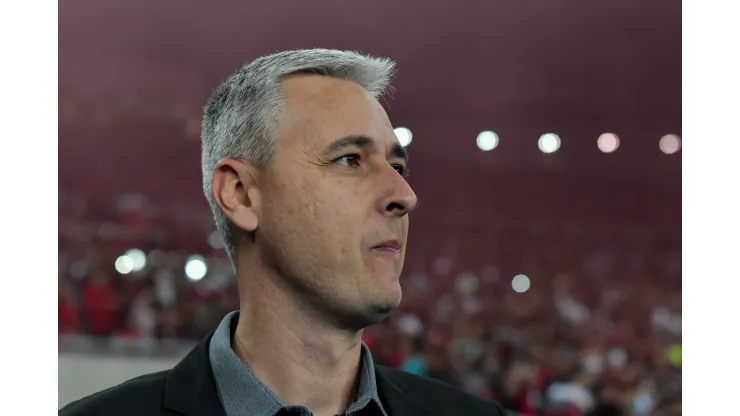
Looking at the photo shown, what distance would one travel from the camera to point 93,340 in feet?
6.77

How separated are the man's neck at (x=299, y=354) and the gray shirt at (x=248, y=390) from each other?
31 mm

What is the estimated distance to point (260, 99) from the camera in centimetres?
133

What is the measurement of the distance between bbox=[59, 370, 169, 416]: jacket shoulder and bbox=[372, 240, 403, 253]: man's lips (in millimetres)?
438

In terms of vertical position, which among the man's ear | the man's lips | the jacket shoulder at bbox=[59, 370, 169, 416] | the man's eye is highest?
the man's eye

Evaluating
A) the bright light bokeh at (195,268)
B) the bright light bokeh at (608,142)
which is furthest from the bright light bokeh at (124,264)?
the bright light bokeh at (608,142)

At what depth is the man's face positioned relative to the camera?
123 centimetres

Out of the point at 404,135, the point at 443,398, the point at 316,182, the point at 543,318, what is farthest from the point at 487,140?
the point at 316,182

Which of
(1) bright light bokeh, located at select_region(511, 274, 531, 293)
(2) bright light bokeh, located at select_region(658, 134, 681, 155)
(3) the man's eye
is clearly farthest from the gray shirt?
(2) bright light bokeh, located at select_region(658, 134, 681, 155)

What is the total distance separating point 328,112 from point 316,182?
13 centimetres

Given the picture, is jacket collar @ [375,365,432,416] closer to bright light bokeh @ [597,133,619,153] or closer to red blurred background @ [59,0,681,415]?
red blurred background @ [59,0,681,415]

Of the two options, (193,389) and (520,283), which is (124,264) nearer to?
(193,389)

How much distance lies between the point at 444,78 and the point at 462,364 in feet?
2.78

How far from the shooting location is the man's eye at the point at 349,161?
1286mm

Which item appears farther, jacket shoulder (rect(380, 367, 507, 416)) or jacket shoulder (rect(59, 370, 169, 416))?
jacket shoulder (rect(380, 367, 507, 416))
